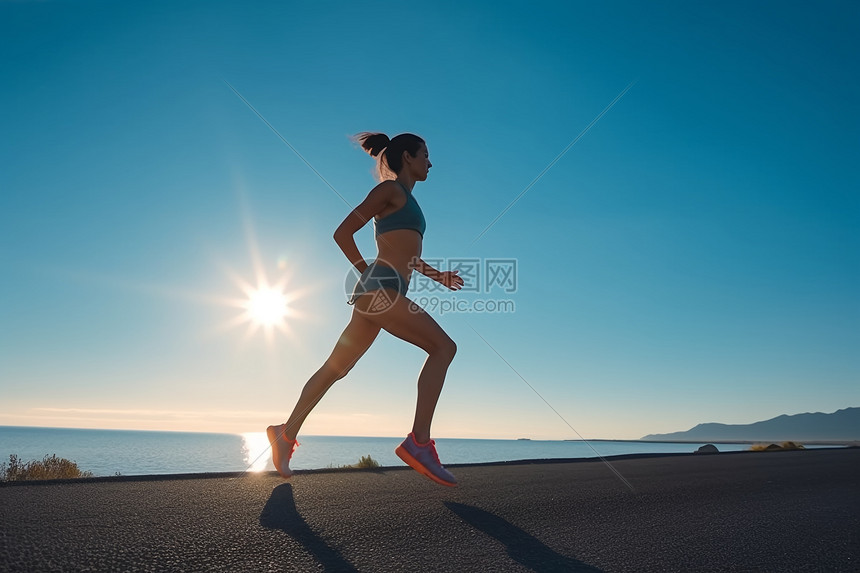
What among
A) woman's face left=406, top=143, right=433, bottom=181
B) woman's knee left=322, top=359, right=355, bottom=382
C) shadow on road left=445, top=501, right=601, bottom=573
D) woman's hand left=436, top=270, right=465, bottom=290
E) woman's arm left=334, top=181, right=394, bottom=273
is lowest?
shadow on road left=445, top=501, right=601, bottom=573

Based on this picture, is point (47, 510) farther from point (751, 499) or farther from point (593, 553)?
point (751, 499)

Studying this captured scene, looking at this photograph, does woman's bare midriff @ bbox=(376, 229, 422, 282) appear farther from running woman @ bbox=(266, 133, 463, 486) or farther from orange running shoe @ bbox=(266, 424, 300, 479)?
orange running shoe @ bbox=(266, 424, 300, 479)

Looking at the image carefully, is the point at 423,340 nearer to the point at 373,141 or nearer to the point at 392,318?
the point at 392,318

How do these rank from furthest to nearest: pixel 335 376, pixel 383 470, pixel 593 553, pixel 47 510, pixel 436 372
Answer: pixel 383 470
pixel 335 376
pixel 436 372
pixel 47 510
pixel 593 553

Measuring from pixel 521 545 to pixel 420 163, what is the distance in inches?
117

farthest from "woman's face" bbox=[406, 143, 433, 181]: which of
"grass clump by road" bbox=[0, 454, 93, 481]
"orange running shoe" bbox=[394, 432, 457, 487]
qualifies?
"grass clump by road" bbox=[0, 454, 93, 481]

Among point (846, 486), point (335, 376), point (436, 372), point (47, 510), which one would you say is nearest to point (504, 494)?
point (436, 372)

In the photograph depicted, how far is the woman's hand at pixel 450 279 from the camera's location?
4.04m

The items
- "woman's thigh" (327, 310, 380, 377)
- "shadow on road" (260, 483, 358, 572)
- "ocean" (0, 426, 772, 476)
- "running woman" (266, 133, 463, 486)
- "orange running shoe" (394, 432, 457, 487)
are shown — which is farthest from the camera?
"ocean" (0, 426, 772, 476)

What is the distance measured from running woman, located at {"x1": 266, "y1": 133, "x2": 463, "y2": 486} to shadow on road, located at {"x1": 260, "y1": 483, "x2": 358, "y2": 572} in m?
0.73

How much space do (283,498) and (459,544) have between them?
4.96ft

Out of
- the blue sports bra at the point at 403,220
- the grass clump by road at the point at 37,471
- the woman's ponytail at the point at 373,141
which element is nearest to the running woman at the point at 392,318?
the blue sports bra at the point at 403,220

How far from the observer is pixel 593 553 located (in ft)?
6.98

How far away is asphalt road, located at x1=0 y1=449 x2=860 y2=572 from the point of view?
195 centimetres
